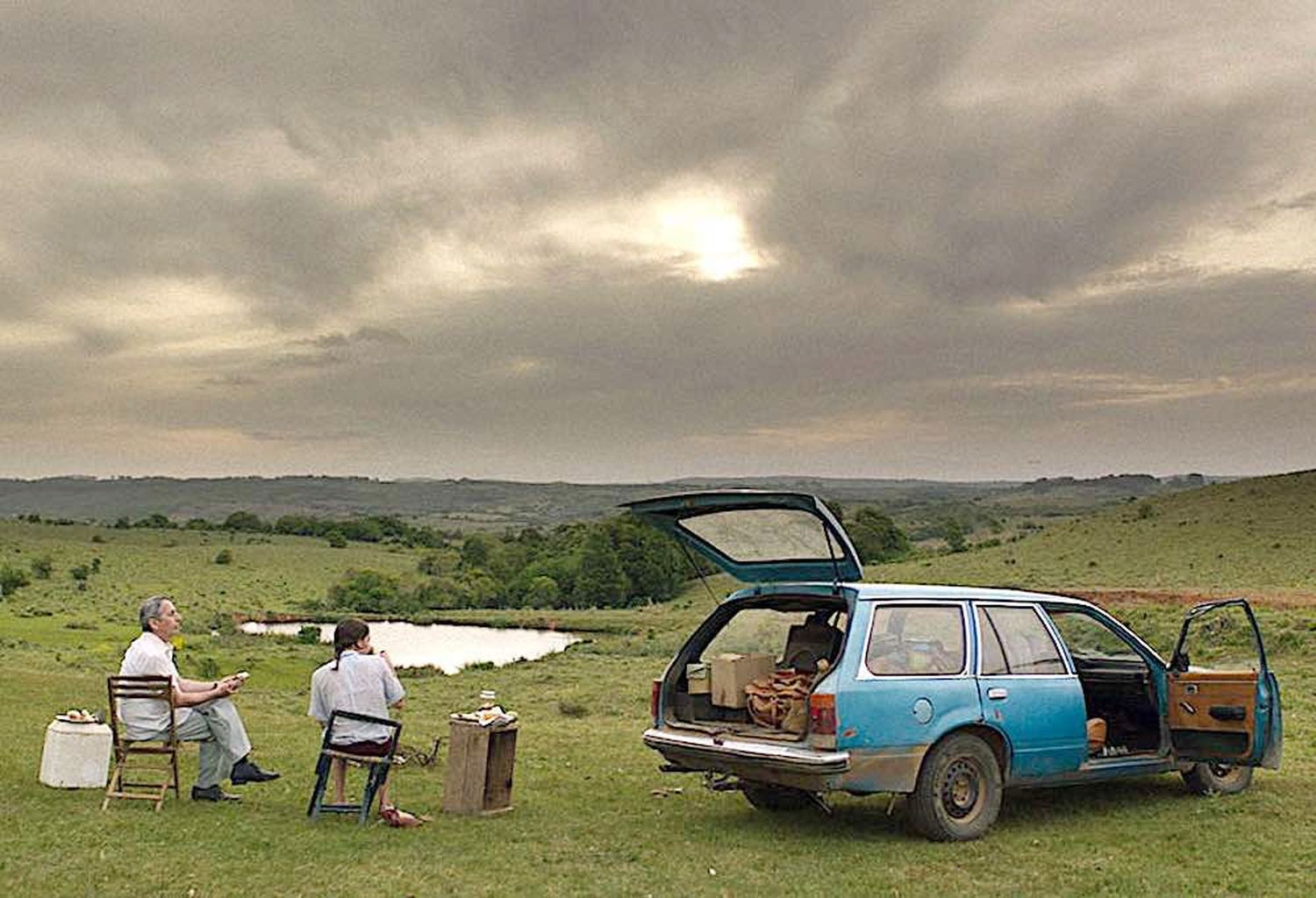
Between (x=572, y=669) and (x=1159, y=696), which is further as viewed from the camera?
(x=572, y=669)

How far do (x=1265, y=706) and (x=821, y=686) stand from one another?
4.28 m

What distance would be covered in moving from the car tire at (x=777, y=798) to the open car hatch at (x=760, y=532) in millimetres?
1808

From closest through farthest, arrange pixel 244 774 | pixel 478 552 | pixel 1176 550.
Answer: pixel 244 774, pixel 1176 550, pixel 478 552

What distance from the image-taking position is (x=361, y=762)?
927 cm

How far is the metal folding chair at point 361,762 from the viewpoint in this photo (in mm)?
9250

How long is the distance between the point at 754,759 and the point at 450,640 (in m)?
62.2

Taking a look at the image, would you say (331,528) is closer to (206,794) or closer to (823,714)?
(206,794)

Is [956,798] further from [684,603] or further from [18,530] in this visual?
[18,530]

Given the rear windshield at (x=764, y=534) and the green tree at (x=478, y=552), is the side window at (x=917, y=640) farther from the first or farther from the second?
the green tree at (x=478, y=552)

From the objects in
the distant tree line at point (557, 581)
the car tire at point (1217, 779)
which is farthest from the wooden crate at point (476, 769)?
the distant tree line at point (557, 581)

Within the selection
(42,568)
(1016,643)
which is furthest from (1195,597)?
(42,568)

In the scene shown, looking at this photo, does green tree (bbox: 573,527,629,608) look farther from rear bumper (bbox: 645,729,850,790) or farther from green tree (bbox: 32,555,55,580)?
rear bumper (bbox: 645,729,850,790)

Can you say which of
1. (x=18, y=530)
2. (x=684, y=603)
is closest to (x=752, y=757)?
(x=684, y=603)

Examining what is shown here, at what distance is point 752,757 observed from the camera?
8875mm
